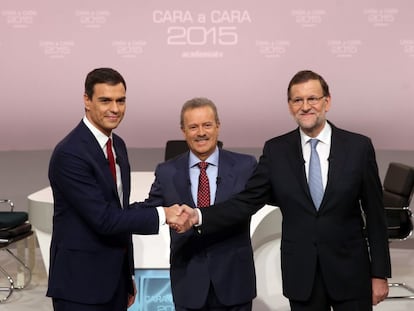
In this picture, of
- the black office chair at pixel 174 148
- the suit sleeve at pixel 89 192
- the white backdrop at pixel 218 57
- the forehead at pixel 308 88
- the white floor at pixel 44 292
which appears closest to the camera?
the suit sleeve at pixel 89 192

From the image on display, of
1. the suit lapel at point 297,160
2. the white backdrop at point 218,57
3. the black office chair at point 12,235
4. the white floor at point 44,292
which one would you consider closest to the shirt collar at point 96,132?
the suit lapel at point 297,160

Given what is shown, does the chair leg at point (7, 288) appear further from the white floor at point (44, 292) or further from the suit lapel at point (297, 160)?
the suit lapel at point (297, 160)

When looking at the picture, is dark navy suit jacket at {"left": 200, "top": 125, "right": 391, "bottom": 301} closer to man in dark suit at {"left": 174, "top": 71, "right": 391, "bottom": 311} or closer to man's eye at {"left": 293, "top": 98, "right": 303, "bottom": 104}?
man in dark suit at {"left": 174, "top": 71, "right": 391, "bottom": 311}

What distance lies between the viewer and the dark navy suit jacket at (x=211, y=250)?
286 centimetres

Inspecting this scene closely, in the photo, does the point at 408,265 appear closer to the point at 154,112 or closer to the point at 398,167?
the point at 398,167

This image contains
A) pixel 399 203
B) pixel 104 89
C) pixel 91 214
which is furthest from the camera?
pixel 399 203

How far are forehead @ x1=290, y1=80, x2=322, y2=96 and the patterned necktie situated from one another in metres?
0.44

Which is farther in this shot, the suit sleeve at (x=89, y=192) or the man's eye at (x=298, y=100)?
the man's eye at (x=298, y=100)

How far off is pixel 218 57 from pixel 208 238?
4.20 m

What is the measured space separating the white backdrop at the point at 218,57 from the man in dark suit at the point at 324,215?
409 cm

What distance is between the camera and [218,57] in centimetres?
695

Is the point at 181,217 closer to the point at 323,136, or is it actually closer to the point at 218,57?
the point at 323,136

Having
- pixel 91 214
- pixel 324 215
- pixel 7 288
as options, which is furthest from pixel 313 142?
pixel 7 288

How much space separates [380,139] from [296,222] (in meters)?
4.36
